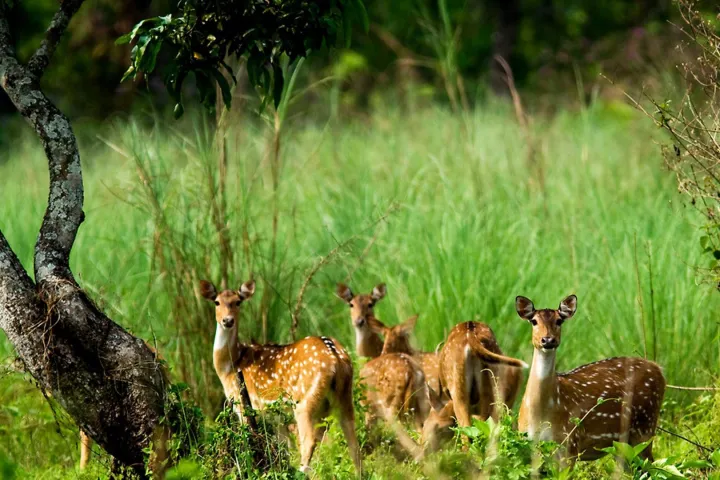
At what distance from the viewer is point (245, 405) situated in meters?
5.71

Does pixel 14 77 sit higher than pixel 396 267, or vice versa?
pixel 14 77

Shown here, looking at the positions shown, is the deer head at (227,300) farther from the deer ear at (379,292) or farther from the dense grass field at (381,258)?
the deer ear at (379,292)

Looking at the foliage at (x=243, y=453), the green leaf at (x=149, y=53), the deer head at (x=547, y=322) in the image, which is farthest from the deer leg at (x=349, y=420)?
the green leaf at (x=149, y=53)

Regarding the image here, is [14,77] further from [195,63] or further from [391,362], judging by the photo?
[391,362]

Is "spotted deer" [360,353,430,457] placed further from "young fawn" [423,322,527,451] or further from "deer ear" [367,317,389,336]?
"deer ear" [367,317,389,336]

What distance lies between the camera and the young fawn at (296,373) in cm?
632

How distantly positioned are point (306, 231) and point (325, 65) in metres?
13.0

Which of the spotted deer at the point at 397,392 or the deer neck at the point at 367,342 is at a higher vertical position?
the deer neck at the point at 367,342

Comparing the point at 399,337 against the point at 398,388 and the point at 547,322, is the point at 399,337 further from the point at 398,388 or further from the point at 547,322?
the point at 547,322

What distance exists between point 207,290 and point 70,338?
1.51 meters

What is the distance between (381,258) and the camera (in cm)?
885

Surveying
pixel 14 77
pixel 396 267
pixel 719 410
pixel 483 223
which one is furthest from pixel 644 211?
pixel 14 77

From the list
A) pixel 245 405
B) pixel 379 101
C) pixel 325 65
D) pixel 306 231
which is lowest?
pixel 245 405

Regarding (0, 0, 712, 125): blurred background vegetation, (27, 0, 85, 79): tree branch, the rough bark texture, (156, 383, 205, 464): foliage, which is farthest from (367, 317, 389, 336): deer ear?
(0, 0, 712, 125): blurred background vegetation
